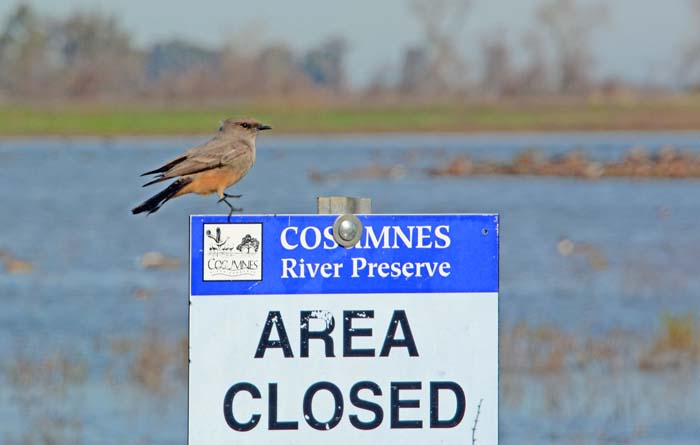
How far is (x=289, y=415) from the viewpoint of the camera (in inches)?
126

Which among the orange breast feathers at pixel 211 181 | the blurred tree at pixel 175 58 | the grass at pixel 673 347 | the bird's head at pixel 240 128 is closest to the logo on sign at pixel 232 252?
the orange breast feathers at pixel 211 181

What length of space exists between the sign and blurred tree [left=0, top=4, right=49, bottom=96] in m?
74.5

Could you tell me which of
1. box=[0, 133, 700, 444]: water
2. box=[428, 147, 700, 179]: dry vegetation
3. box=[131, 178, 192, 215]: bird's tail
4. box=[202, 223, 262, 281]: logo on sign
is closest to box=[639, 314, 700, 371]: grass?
box=[0, 133, 700, 444]: water

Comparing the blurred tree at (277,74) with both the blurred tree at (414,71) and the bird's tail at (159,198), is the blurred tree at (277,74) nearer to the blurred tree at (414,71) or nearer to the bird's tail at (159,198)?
the blurred tree at (414,71)

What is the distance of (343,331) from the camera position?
3213 mm

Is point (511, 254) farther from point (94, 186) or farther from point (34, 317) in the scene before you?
point (94, 186)

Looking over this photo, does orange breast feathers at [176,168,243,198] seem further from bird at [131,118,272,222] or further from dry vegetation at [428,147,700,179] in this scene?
dry vegetation at [428,147,700,179]

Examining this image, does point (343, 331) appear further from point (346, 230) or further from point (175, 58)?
point (175, 58)

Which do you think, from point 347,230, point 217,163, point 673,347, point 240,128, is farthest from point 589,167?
point 347,230

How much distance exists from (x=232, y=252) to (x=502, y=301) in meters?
11.5

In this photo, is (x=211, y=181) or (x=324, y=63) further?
(x=324, y=63)

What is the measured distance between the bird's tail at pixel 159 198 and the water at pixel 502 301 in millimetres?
5125

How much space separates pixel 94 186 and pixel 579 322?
23394 mm

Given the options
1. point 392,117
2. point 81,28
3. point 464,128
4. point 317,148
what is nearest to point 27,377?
point 317,148
